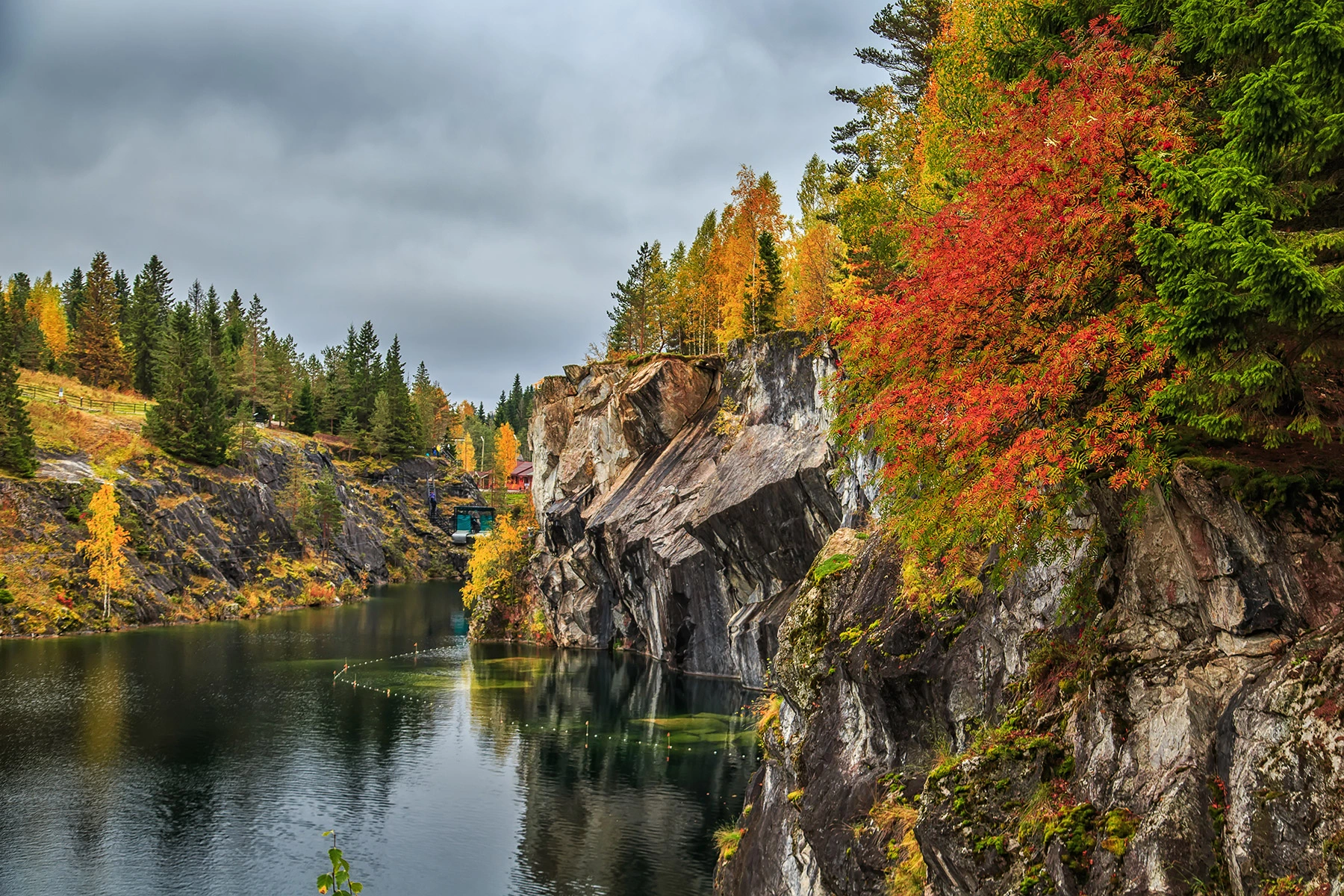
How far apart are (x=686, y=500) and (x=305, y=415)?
3676 inches

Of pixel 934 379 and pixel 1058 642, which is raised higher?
pixel 934 379

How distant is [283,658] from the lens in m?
65.0

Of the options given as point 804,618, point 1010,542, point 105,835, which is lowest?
point 105,835

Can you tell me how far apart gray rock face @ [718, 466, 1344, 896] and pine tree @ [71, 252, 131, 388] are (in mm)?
121172

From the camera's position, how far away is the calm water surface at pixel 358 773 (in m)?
29.0

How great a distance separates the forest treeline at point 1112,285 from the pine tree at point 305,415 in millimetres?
125898

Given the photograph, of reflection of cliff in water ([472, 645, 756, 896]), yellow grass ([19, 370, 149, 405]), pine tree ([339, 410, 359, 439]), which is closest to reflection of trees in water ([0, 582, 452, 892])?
reflection of cliff in water ([472, 645, 756, 896])

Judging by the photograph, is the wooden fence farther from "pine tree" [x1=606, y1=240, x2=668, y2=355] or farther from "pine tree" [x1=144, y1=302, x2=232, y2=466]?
"pine tree" [x1=606, y1=240, x2=668, y2=355]

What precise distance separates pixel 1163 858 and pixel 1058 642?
14.1 ft

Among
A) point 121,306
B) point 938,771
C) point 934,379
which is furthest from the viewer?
point 121,306

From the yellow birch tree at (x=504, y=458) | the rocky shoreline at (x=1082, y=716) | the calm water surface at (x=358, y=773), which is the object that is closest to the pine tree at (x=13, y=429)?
the calm water surface at (x=358, y=773)

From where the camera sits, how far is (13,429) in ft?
256

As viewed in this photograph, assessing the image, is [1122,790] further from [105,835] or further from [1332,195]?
[105,835]

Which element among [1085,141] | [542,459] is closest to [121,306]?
[542,459]
